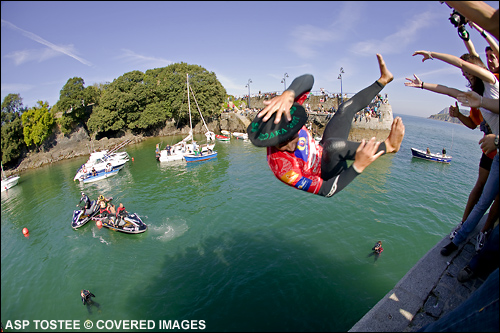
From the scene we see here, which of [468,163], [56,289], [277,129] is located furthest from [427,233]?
[468,163]

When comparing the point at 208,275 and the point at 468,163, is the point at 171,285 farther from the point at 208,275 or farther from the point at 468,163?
the point at 468,163

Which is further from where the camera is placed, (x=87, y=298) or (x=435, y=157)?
(x=435, y=157)

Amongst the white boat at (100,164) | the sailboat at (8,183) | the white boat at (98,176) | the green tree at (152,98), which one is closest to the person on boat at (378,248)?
the white boat at (98,176)

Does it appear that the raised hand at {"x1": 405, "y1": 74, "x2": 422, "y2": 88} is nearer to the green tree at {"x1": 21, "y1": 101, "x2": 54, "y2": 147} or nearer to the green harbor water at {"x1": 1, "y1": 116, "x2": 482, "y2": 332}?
the green harbor water at {"x1": 1, "y1": 116, "x2": 482, "y2": 332}

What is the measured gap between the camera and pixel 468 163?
3052 centimetres

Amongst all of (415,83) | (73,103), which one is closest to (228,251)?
(415,83)

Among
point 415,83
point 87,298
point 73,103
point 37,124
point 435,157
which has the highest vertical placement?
point 73,103

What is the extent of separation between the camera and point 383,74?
3.51m

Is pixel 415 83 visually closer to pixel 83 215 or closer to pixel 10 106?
pixel 83 215

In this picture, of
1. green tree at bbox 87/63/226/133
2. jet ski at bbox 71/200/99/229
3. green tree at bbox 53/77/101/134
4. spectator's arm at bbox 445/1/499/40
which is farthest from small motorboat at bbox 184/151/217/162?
spectator's arm at bbox 445/1/499/40

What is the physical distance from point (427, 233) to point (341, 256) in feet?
19.7

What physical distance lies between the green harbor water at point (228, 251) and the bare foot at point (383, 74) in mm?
8454

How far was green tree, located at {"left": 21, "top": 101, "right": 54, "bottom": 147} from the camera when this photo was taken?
3759 cm

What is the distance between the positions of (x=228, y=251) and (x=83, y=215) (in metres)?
11.3
